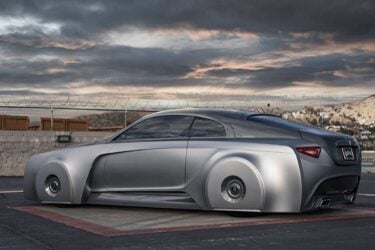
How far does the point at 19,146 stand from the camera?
20.4 meters

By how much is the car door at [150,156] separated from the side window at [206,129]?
101 mm

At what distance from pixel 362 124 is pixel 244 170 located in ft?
83.4

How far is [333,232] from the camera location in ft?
20.9

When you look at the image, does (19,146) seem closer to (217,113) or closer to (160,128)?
(160,128)

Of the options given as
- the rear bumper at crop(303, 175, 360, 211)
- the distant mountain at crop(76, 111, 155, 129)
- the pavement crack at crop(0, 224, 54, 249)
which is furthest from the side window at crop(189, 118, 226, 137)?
the distant mountain at crop(76, 111, 155, 129)

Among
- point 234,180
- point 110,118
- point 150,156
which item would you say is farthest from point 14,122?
point 234,180

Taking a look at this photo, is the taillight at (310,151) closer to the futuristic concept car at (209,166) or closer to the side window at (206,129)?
the futuristic concept car at (209,166)

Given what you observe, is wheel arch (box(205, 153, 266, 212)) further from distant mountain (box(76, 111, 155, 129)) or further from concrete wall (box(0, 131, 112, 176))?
distant mountain (box(76, 111, 155, 129))

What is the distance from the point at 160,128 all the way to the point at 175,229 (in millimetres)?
1802

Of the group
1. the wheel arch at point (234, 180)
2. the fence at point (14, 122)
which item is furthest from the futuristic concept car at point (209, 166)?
the fence at point (14, 122)

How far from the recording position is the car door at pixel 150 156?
7.53m

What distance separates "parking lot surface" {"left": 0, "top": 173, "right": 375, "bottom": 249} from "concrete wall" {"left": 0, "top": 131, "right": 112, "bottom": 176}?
1211cm

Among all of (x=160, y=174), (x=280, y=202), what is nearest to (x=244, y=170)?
(x=280, y=202)

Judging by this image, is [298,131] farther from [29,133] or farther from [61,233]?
[29,133]
